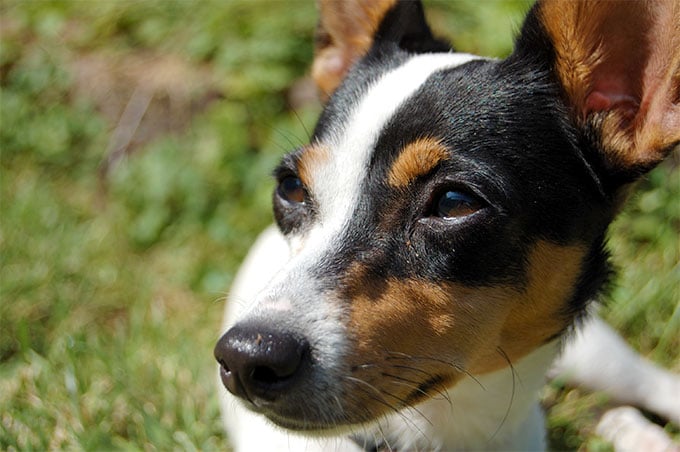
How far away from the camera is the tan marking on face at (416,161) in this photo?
262 centimetres

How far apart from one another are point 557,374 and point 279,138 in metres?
2.50

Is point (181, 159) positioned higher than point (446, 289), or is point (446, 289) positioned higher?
point (446, 289)

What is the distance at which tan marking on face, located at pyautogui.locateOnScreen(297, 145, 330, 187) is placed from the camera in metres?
2.81

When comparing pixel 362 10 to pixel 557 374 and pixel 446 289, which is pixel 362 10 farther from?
pixel 557 374

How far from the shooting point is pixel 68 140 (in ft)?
20.1

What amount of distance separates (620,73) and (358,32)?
3.79 feet

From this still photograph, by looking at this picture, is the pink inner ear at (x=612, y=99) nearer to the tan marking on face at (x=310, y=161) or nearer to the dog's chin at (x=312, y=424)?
the tan marking on face at (x=310, y=161)

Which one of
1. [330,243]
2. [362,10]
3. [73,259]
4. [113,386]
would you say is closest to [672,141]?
[330,243]

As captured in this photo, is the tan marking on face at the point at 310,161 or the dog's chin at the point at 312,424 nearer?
the dog's chin at the point at 312,424

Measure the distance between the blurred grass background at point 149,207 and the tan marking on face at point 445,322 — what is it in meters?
1.03

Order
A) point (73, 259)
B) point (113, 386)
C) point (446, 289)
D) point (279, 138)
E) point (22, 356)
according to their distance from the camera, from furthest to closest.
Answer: point (279, 138) → point (73, 259) → point (22, 356) → point (113, 386) → point (446, 289)

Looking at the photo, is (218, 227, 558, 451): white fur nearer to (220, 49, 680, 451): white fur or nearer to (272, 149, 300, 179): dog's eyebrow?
(220, 49, 680, 451): white fur

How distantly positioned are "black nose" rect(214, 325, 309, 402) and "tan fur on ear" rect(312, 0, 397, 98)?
1466 mm

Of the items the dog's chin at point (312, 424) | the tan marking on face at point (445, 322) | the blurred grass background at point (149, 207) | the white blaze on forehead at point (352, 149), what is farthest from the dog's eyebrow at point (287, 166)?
the blurred grass background at point (149, 207)
